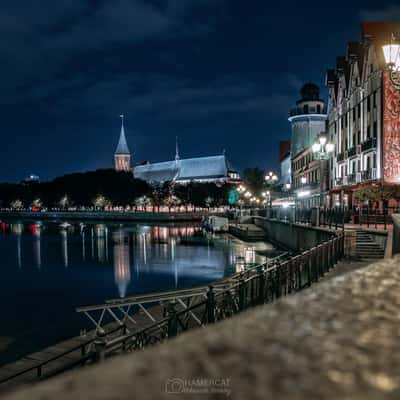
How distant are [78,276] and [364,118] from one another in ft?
92.3

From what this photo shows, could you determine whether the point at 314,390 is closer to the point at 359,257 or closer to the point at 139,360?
the point at 139,360

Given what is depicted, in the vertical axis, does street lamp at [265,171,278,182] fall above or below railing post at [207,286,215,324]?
above

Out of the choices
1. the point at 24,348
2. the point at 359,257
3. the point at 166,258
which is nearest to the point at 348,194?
the point at 166,258

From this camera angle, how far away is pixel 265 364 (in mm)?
992

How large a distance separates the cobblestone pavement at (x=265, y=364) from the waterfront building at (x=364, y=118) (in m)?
29.5

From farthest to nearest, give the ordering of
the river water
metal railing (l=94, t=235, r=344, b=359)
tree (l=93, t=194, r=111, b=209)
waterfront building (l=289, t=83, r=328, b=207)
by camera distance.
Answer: tree (l=93, t=194, r=111, b=209) → waterfront building (l=289, t=83, r=328, b=207) → the river water → metal railing (l=94, t=235, r=344, b=359)

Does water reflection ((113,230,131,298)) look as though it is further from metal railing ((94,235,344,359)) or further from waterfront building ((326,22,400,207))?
waterfront building ((326,22,400,207))

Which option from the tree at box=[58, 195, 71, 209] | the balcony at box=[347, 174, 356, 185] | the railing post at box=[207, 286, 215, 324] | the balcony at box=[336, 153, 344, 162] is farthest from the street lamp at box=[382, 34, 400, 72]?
the tree at box=[58, 195, 71, 209]

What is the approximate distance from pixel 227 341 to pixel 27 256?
47.7 m

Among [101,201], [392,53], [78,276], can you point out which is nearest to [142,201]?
[101,201]

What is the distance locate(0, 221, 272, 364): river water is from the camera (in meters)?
18.1

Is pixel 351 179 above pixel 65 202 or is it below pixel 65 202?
above

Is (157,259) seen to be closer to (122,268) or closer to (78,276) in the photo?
(122,268)

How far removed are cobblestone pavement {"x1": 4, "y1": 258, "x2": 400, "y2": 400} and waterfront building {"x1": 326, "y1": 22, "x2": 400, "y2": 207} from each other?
29543 millimetres
